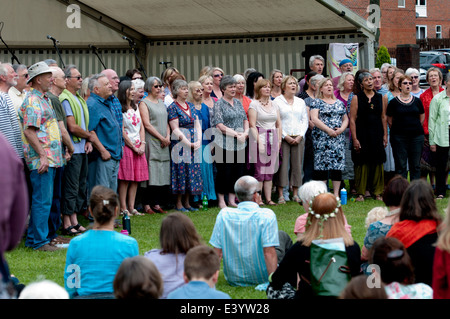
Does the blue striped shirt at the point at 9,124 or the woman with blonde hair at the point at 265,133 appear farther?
the woman with blonde hair at the point at 265,133

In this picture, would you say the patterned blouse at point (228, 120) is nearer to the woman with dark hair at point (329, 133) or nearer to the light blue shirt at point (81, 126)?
the woman with dark hair at point (329, 133)

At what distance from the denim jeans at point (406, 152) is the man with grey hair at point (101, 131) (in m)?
4.29

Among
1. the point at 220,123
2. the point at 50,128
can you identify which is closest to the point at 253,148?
the point at 220,123

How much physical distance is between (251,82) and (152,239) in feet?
14.1

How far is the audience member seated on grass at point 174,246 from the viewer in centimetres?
477

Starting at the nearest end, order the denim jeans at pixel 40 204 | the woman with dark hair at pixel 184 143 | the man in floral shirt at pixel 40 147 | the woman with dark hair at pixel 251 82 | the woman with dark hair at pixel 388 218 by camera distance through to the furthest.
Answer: the woman with dark hair at pixel 388 218
the man in floral shirt at pixel 40 147
the denim jeans at pixel 40 204
the woman with dark hair at pixel 184 143
the woman with dark hair at pixel 251 82

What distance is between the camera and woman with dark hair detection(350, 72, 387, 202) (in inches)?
425

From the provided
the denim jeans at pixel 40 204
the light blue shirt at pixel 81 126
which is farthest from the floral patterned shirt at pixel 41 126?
the light blue shirt at pixel 81 126

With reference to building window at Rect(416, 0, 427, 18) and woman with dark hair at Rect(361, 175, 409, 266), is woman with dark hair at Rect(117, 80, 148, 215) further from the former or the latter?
building window at Rect(416, 0, 427, 18)

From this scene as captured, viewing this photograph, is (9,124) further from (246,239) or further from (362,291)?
(362,291)

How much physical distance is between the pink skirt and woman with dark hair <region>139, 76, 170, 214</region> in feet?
0.69

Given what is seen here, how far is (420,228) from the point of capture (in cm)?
486

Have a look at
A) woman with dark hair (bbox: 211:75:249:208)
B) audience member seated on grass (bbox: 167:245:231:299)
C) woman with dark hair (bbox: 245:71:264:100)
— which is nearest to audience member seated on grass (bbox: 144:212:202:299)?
audience member seated on grass (bbox: 167:245:231:299)
